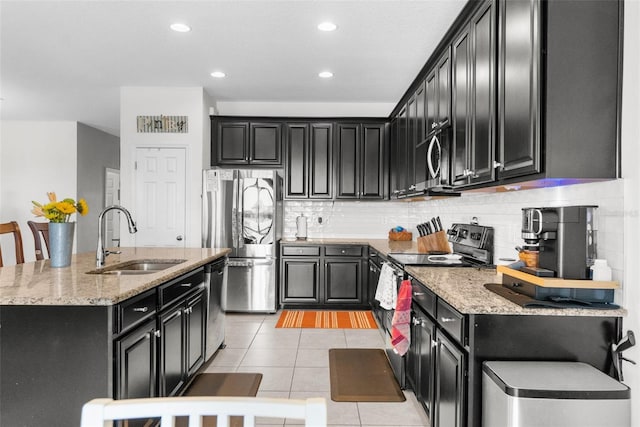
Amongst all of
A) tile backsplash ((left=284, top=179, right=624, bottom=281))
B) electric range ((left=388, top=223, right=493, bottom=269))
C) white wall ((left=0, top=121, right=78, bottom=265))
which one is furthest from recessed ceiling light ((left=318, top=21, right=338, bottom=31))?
white wall ((left=0, top=121, right=78, bottom=265))

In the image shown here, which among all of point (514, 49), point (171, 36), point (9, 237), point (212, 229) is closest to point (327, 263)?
point (212, 229)

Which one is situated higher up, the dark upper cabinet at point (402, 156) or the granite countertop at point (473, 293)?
the dark upper cabinet at point (402, 156)

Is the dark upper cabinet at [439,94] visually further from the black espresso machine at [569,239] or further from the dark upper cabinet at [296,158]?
the dark upper cabinet at [296,158]

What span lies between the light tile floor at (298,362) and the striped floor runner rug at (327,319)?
0.43 feet

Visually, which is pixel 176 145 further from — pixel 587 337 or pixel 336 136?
pixel 587 337

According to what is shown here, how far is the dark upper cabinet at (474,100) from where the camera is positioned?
7.15 feet

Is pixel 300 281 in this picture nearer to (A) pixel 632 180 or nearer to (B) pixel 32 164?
(A) pixel 632 180

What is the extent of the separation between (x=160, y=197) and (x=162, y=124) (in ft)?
2.87

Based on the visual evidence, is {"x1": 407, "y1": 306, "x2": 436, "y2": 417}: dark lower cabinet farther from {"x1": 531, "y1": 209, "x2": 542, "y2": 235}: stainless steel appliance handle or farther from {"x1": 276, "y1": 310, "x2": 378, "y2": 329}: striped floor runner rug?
{"x1": 276, "y1": 310, "x2": 378, "y2": 329}: striped floor runner rug

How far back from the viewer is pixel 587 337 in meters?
1.63

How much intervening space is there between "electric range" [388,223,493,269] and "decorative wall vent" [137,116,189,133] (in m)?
3.07

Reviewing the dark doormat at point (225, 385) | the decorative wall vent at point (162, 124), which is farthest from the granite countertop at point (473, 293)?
the decorative wall vent at point (162, 124)

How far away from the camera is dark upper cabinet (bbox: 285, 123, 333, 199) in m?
5.35

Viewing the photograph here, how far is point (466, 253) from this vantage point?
333 cm
